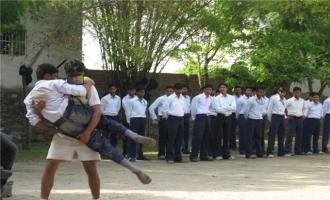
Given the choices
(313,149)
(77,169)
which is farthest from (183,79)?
(77,169)

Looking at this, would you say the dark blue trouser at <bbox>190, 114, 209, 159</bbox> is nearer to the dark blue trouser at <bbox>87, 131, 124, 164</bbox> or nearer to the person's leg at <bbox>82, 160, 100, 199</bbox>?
the person's leg at <bbox>82, 160, 100, 199</bbox>

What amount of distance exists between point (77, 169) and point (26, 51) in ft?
24.3

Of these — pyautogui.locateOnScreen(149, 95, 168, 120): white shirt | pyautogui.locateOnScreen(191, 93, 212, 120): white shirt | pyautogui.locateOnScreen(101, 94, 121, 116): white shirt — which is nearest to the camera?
pyautogui.locateOnScreen(191, 93, 212, 120): white shirt

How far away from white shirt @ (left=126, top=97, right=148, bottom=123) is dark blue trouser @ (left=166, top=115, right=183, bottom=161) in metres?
0.72

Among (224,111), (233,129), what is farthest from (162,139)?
(233,129)

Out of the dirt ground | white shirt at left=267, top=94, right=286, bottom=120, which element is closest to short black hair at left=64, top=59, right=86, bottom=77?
the dirt ground

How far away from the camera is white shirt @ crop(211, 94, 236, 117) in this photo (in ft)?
48.1

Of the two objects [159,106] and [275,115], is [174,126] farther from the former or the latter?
[275,115]

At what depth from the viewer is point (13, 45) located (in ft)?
59.4

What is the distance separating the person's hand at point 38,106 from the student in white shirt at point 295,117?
10.6 meters

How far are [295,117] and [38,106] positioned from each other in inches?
428

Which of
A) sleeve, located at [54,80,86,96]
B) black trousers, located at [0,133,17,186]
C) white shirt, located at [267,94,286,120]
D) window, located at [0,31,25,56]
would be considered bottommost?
black trousers, located at [0,133,17,186]

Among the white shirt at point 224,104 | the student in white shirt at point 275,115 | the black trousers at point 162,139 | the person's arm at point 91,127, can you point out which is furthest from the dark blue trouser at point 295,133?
the person's arm at point 91,127

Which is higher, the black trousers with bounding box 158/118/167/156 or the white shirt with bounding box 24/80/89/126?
the white shirt with bounding box 24/80/89/126
